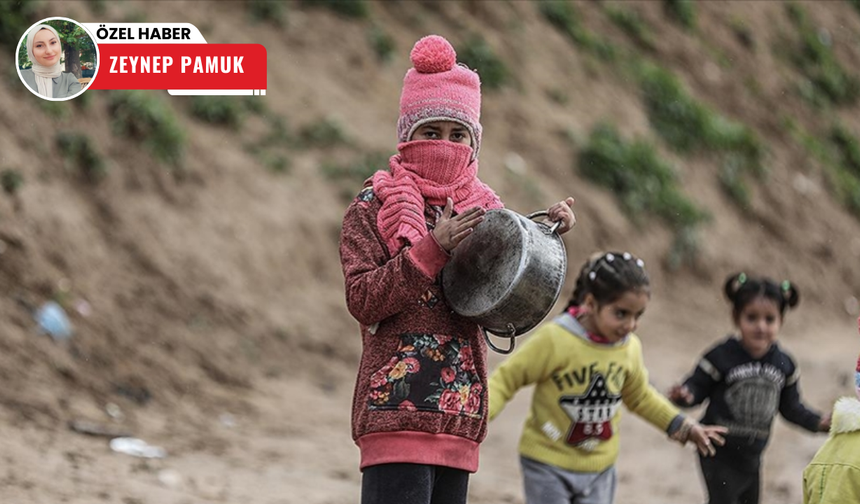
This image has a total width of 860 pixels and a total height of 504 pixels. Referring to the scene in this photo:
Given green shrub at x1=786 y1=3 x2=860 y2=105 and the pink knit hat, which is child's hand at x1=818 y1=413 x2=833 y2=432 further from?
green shrub at x1=786 y1=3 x2=860 y2=105

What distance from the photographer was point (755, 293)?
5070 millimetres

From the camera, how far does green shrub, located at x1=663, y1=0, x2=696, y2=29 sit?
17672 millimetres

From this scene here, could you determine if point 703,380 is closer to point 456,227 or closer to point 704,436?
point 704,436

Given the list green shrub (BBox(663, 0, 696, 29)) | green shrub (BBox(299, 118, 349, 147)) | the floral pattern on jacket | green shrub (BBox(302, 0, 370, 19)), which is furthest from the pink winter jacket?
green shrub (BBox(663, 0, 696, 29))

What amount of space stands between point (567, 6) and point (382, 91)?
450 cm

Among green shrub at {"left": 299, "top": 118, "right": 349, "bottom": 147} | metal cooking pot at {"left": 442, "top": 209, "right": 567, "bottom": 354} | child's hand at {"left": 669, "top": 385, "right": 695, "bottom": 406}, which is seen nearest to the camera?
A: metal cooking pot at {"left": 442, "top": 209, "right": 567, "bottom": 354}

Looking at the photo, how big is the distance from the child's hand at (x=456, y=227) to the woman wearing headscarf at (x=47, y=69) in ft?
16.6

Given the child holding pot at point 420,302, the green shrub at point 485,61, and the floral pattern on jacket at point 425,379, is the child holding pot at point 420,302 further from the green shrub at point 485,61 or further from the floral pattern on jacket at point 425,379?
the green shrub at point 485,61

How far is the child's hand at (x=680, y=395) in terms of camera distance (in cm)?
492

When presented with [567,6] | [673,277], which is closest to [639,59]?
[567,6]

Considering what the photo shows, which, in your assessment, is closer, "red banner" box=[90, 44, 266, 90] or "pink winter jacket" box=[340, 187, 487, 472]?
"pink winter jacket" box=[340, 187, 487, 472]

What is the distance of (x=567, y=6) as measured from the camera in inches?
626

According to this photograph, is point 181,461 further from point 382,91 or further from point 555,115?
point 555,115

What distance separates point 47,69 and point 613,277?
454 centimetres
